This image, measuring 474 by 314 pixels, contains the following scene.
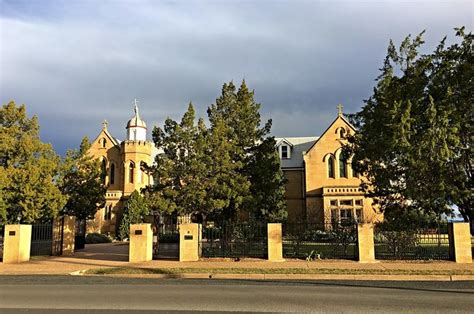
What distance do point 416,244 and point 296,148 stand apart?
28.9 m

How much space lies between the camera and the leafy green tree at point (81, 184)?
29172mm

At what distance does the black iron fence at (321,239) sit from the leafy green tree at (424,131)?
2958mm

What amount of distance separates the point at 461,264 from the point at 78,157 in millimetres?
24711

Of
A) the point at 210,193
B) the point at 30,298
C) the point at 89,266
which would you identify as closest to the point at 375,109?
the point at 210,193

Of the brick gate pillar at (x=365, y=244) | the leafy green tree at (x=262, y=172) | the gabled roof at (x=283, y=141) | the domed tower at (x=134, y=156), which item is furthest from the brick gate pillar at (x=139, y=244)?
the gabled roof at (x=283, y=141)

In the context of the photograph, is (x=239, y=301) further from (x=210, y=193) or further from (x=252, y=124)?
(x=252, y=124)

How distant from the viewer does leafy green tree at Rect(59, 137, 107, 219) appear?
29.2 meters

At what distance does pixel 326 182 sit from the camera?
42500 millimetres

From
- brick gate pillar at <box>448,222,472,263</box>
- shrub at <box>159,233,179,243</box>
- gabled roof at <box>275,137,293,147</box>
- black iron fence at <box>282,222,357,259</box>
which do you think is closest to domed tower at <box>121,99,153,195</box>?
gabled roof at <box>275,137,293,147</box>

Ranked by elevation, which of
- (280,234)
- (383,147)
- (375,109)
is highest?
(375,109)

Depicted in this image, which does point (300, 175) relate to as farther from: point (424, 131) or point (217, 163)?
point (424, 131)

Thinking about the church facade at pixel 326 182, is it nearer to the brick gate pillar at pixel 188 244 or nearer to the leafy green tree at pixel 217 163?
the leafy green tree at pixel 217 163

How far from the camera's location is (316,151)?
43.4 m

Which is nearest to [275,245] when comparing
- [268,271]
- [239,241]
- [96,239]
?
[239,241]
